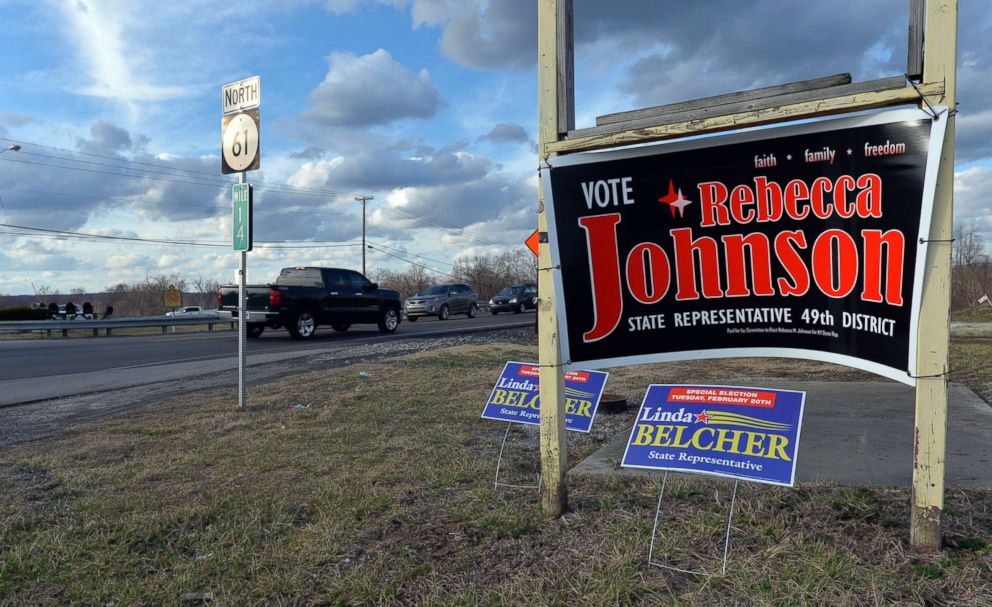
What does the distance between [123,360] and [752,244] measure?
1360 centimetres

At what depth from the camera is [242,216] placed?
25.3ft

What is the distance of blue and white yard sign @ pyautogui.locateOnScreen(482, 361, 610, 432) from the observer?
4.56 metres

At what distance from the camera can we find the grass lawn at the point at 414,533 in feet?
9.86

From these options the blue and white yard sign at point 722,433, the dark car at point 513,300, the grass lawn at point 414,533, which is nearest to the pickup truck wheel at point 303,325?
the grass lawn at point 414,533

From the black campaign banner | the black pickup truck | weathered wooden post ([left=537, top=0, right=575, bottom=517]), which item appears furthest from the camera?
the black pickup truck

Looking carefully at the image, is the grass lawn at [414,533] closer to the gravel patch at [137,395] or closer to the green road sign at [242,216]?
the gravel patch at [137,395]

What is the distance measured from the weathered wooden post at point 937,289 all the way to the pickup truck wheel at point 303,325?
16583 mm

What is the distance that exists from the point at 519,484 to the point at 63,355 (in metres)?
14.2

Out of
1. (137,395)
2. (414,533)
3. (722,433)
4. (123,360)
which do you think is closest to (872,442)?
(722,433)

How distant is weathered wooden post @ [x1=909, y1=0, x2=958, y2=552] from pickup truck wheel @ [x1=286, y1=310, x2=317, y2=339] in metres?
16.6

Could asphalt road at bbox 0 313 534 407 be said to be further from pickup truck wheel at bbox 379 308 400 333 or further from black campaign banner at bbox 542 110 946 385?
black campaign banner at bbox 542 110 946 385

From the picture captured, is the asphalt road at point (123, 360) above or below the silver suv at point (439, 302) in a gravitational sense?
below

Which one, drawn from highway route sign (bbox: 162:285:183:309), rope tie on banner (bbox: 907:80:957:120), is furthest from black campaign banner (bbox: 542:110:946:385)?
highway route sign (bbox: 162:285:183:309)

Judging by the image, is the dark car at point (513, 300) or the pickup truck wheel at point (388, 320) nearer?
the pickup truck wheel at point (388, 320)
